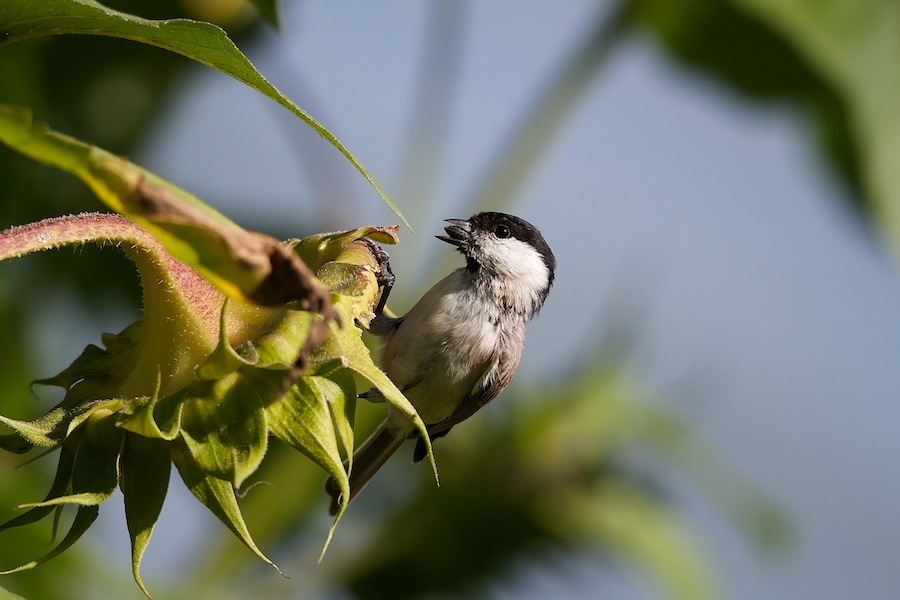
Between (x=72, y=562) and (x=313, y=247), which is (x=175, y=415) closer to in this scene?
(x=313, y=247)

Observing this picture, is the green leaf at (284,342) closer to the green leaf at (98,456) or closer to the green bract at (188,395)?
the green bract at (188,395)

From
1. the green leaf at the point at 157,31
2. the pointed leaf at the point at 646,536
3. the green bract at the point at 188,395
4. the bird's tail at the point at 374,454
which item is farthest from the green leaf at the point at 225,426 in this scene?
the pointed leaf at the point at 646,536

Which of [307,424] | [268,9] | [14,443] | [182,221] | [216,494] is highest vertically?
[268,9]

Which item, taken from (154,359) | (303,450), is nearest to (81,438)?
(154,359)

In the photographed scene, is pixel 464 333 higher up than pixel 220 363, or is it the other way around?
pixel 220 363

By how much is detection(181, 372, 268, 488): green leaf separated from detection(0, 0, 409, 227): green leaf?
0.97 ft

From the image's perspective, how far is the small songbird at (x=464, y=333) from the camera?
308 cm

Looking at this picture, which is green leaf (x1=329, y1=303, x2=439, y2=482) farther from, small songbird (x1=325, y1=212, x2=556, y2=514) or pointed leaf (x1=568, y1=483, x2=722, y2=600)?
pointed leaf (x1=568, y1=483, x2=722, y2=600)

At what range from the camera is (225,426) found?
1.24 meters

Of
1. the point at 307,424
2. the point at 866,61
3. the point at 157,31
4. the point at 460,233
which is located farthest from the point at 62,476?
the point at 866,61

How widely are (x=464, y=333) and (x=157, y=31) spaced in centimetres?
218

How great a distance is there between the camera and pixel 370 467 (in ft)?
9.55

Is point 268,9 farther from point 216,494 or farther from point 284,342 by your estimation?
point 216,494

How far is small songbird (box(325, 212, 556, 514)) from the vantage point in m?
3.08
